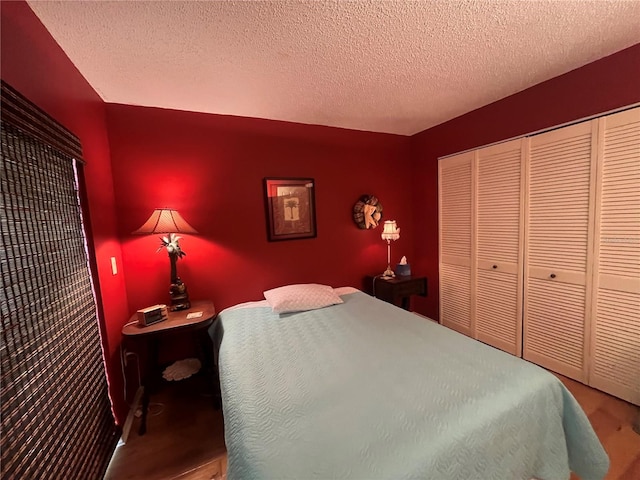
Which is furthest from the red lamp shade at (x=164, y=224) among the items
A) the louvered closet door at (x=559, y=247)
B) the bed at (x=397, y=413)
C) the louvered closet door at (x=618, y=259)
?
the louvered closet door at (x=618, y=259)

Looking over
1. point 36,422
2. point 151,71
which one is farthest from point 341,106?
point 36,422

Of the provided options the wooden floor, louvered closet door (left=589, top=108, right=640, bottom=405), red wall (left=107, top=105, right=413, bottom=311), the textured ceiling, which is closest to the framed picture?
red wall (left=107, top=105, right=413, bottom=311)

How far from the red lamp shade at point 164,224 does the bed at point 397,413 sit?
3.23 feet

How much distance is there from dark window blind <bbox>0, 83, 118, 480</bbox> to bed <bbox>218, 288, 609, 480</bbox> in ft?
2.11

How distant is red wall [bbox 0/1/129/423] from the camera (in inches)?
41.6

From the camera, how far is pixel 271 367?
137 cm

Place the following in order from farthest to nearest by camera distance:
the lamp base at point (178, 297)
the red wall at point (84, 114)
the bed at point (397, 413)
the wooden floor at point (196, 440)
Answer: the lamp base at point (178, 297), the wooden floor at point (196, 440), the red wall at point (84, 114), the bed at point (397, 413)

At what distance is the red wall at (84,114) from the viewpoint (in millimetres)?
1056

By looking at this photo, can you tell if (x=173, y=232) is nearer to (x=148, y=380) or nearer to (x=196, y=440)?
(x=148, y=380)

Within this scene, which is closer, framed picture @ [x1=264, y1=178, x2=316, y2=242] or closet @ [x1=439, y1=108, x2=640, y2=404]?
closet @ [x1=439, y1=108, x2=640, y2=404]

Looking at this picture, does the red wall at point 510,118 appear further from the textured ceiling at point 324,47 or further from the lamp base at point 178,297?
the lamp base at point 178,297

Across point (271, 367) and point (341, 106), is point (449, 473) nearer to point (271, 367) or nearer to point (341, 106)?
point (271, 367)

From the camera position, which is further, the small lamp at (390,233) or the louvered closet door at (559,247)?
the small lamp at (390,233)

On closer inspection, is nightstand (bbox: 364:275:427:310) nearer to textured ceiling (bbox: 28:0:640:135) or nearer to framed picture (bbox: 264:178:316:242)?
framed picture (bbox: 264:178:316:242)
